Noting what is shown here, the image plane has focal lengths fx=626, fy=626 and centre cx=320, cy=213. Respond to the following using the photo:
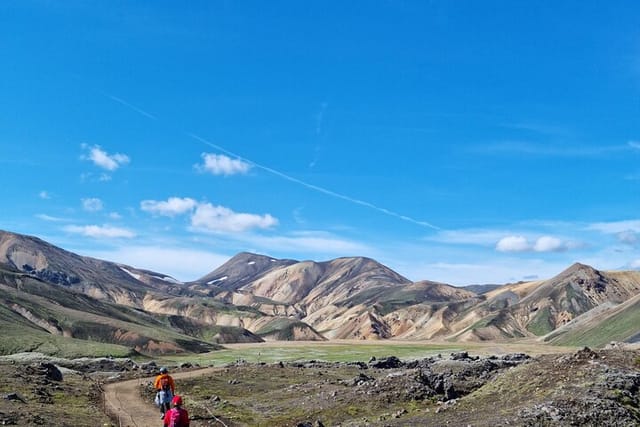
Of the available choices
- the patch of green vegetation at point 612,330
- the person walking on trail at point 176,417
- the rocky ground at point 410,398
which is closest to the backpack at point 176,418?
the person walking on trail at point 176,417

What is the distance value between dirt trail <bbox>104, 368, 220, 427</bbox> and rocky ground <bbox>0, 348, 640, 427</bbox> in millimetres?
595

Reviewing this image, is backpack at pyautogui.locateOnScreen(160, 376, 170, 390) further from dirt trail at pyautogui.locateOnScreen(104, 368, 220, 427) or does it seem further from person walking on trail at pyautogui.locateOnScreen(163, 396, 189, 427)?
person walking on trail at pyautogui.locateOnScreen(163, 396, 189, 427)

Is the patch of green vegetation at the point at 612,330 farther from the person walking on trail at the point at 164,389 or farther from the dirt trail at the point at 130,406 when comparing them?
the person walking on trail at the point at 164,389

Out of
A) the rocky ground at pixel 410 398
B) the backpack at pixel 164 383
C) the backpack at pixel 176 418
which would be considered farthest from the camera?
the backpack at pixel 164 383

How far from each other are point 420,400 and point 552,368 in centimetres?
895

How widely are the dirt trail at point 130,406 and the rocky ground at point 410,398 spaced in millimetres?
595

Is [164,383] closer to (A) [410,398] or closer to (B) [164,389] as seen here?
(B) [164,389]

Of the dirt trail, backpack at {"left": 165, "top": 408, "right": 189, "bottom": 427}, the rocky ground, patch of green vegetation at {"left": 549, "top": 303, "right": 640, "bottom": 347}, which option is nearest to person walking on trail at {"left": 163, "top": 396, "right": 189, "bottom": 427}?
backpack at {"left": 165, "top": 408, "right": 189, "bottom": 427}

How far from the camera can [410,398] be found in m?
40.9

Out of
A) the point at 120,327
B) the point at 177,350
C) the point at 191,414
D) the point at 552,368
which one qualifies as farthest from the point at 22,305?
the point at 552,368

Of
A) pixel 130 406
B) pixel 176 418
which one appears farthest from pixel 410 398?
pixel 176 418

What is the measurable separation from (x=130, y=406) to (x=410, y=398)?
20376 mm

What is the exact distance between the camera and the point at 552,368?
116 ft

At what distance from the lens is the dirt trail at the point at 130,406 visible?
38.3 metres
